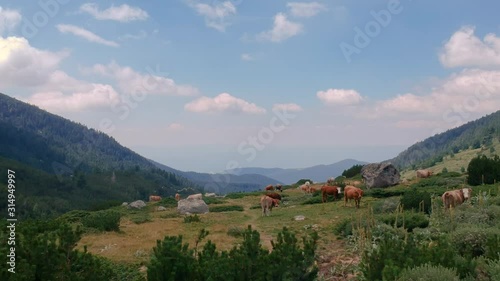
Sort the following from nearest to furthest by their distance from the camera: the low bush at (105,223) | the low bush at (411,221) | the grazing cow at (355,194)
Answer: the low bush at (411,221) < the low bush at (105,223) < the grazing cow at (355,194)

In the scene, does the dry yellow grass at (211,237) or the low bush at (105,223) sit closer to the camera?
the dry yellow grass at (211,237)

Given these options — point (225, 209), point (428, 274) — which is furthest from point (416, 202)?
point (225, 209)

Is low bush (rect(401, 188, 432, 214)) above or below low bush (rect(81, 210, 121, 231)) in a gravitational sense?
above

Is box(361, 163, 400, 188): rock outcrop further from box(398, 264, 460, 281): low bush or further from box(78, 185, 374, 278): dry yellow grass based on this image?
box(398, 264, 460, 281): low bush

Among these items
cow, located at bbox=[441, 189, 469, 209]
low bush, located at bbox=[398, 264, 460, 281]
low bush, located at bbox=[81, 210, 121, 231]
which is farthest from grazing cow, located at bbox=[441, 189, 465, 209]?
low bush, located at bbox=[81, 210, 121, 231]

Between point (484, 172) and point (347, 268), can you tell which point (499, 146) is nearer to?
point (484, 172)

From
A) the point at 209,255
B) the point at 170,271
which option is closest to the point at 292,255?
the point at 209,255

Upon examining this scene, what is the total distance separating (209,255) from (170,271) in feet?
2.93

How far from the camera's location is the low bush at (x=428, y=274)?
286 inches

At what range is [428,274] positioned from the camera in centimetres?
733

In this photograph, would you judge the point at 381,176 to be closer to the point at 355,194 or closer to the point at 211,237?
the point at 355,194

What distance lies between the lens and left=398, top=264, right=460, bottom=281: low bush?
727 centimetres

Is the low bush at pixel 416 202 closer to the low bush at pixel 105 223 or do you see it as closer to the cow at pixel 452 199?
the cow at pixel 452 199

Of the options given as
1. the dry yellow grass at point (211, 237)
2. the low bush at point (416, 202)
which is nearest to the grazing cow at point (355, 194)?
the dry yellow grass at point (211, 237)
